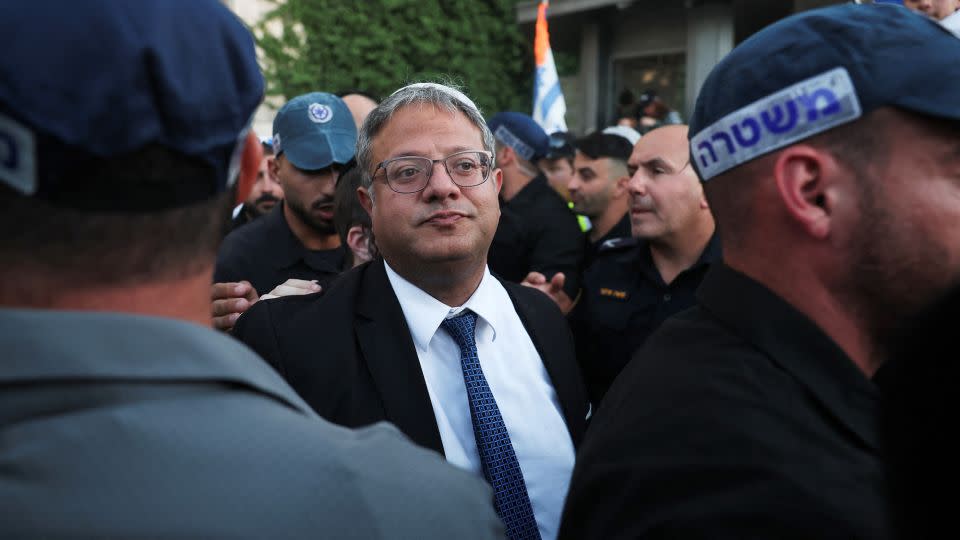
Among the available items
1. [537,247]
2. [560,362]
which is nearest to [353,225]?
[560,362]

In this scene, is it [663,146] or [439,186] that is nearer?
[439,186]

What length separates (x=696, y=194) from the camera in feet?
12.3

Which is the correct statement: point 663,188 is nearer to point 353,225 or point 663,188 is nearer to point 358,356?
point 353,225

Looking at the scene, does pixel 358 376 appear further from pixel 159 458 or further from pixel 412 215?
pixel 159 458

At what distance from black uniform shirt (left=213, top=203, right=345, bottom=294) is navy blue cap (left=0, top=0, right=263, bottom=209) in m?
2.46

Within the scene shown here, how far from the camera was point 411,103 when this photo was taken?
2588 mm

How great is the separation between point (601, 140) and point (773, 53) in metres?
4.71

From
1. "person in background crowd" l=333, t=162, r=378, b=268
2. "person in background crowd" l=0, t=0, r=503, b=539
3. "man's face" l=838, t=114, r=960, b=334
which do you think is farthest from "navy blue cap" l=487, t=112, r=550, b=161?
"person in background crowd" l=0, t=0, r=503, b=539

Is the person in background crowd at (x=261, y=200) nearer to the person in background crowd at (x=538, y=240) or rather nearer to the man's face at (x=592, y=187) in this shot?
the person in background crowd at (x=538, y=240)

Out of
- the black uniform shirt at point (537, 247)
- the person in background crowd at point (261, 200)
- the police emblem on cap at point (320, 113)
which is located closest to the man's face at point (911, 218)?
the police emblem on cap at point (320, 113)

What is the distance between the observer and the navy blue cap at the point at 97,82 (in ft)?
2.63

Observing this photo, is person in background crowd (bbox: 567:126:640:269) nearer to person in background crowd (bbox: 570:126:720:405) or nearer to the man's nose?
person in background crowd (bbox: 570:126:720:405)

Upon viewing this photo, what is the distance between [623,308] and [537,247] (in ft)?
4.10

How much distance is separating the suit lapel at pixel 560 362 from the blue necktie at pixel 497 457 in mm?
280
